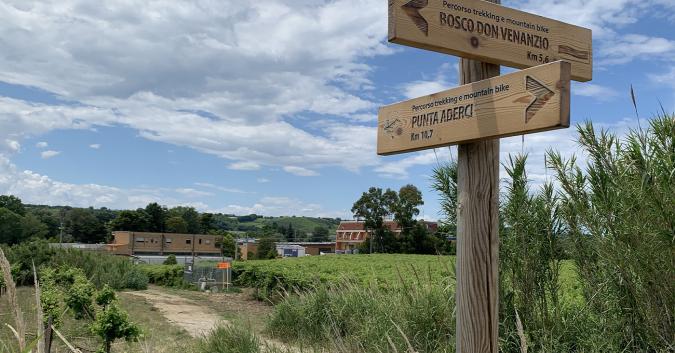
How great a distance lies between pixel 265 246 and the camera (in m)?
64.9

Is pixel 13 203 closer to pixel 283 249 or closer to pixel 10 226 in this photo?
pixel 10 226

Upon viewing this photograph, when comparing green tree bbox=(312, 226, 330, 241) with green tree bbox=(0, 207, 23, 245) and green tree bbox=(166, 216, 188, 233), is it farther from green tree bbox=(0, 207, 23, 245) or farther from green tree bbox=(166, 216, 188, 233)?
green tree bbox=(0, 207, 23, 245)

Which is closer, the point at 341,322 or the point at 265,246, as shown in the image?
the point at 341,322

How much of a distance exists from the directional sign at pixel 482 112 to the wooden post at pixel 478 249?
141 mm

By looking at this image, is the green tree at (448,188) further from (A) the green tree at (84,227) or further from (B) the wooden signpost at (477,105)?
Result: (A) the green tree at (84,227)

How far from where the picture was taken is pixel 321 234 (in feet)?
376

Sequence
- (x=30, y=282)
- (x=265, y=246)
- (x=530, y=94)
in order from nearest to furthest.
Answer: (x=530, y=94)
(x=30, y=282)
(x=265, y=246)

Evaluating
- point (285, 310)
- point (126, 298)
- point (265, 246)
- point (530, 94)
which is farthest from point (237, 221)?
point (530, 94)

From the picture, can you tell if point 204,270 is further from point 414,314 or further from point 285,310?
point 414,314

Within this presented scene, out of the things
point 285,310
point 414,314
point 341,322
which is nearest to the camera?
point 414,314

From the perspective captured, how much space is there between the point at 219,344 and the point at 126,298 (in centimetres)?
1442

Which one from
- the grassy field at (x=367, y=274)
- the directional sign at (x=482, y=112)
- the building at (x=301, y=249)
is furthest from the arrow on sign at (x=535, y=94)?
the building at (x=301, y=249)

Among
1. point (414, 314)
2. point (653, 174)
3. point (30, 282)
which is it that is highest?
point (653, 174)

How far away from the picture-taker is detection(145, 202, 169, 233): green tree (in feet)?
282
